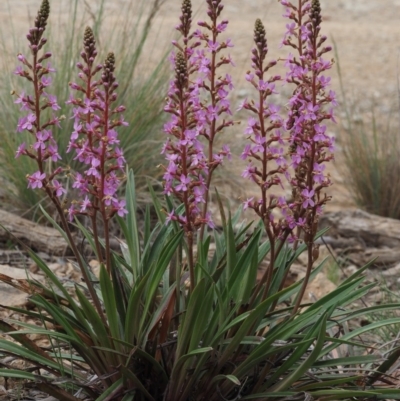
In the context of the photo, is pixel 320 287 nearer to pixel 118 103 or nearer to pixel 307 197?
pixel 118 103

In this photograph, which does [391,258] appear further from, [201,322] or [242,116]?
[242,116]

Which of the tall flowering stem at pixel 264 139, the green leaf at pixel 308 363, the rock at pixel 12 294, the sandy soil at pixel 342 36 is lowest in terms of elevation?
the rock at pixel 12 294

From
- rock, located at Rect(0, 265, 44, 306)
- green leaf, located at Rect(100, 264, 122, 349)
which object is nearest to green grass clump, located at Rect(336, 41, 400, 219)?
rock, located at Rect(0, 265, 44, 306)

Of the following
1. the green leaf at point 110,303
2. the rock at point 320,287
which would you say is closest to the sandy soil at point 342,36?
the rock at point 320,287

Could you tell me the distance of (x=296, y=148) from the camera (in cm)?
285

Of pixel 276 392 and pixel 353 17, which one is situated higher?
pixel 353 17

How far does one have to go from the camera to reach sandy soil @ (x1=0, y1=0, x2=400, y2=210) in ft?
36.2

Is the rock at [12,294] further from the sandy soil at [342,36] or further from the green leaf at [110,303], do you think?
the sandy soil at [342,36]

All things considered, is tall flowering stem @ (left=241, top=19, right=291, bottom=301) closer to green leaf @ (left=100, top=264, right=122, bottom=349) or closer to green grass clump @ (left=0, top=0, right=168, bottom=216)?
green leaf @ (left=100, top=264, right=122, bottom=349)

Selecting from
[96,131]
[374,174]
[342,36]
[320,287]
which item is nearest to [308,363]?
[96,131]

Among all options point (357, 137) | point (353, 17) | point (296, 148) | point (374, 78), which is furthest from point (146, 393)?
point (353, 17)

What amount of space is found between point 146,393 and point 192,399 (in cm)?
19

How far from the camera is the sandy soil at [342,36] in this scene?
11.0m

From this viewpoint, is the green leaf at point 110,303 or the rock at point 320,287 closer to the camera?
the green leaf at point 110,303
